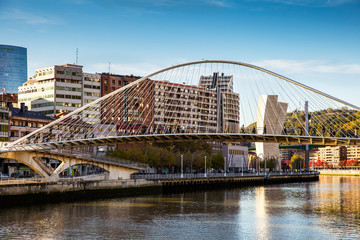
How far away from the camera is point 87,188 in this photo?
197 feet

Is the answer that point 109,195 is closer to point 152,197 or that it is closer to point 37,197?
point 152,197

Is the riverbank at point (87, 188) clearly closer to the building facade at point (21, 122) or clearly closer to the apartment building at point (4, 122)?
the apartment building at point (4, 122)

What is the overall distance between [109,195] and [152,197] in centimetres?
523

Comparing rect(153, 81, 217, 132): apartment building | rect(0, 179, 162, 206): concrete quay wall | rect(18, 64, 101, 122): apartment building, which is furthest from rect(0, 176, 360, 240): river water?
rect(153, 81, 217, 132): apartment building

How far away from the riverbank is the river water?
1.96 metres

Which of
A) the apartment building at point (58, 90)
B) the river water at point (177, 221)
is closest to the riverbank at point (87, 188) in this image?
the river water at point (177, 221)

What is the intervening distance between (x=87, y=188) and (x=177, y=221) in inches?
752

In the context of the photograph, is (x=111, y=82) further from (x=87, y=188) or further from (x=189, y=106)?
(x=87, y=188)

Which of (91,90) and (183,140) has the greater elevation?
(91,90)

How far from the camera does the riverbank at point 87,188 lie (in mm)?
50812

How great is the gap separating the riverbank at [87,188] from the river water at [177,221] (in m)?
1.96

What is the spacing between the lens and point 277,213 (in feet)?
166

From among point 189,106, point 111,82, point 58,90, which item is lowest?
point 58,90

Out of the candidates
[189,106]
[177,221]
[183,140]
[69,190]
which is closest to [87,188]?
[69,190]
